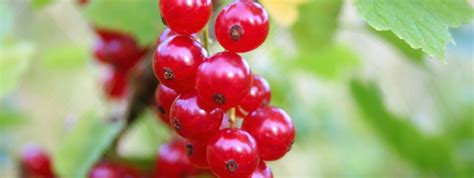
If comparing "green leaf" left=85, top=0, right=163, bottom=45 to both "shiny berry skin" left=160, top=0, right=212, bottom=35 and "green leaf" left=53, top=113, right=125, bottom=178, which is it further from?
"shiny berry skin" left=160, top=0, right=212, bottom=35

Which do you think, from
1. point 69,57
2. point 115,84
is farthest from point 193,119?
point 69,57

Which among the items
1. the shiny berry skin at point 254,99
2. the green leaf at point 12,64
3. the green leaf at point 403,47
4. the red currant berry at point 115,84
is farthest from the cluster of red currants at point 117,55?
the shiny berry skin at point 254,99

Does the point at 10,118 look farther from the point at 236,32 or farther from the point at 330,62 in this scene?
the point at 236,32

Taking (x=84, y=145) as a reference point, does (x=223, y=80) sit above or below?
above

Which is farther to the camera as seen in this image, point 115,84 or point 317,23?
point 115,84

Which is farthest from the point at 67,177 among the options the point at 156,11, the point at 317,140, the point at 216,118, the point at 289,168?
the point at 289,168

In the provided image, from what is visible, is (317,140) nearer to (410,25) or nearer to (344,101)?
(344,101)

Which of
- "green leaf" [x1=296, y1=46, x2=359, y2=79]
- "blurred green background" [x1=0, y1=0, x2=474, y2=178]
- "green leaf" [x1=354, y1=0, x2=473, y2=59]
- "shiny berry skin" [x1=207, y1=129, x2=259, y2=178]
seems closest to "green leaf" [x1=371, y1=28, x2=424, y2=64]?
"blurred green background" [x1=0, y1=0, x2=474, y2=178]
